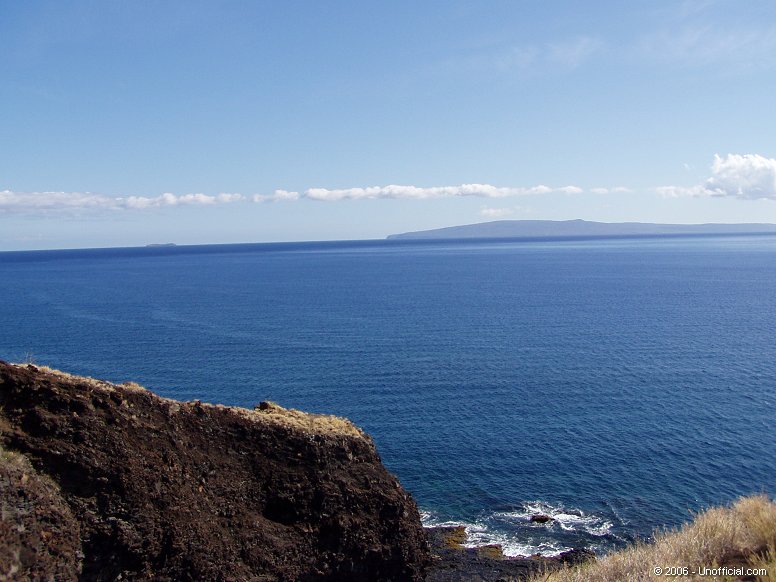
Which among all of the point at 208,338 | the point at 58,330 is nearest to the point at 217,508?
the point at 208,338

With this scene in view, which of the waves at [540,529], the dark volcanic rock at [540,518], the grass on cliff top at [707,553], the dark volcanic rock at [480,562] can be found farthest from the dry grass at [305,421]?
the dark volcanic rock at [540,518]

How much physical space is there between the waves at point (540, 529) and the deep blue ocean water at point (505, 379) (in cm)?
13

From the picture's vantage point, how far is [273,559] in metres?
25.8

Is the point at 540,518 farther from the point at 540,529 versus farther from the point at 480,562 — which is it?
the point at 480,562

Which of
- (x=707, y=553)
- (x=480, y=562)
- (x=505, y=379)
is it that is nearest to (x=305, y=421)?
(x=480, y=562)

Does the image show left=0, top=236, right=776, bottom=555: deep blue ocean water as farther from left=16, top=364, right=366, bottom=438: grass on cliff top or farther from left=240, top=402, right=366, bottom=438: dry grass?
left=16, top=364, right=366, bottom=438: grass on cliff top

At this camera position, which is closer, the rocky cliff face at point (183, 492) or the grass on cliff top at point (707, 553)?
the grass on cliff top at point (707, 553)

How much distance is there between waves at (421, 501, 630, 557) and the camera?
36.3 metres

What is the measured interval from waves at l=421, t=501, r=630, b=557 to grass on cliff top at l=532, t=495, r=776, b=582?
59.0 feet

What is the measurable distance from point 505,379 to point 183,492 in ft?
158

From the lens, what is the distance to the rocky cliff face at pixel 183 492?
20.7 metres

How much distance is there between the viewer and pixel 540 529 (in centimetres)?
3822

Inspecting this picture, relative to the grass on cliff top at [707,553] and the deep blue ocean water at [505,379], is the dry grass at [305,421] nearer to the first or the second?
the deep blue ocean water at [505,379]

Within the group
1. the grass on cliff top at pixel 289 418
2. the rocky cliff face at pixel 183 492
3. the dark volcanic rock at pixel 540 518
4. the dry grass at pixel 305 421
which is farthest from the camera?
the dark volcanic rock at pixel 540 518
